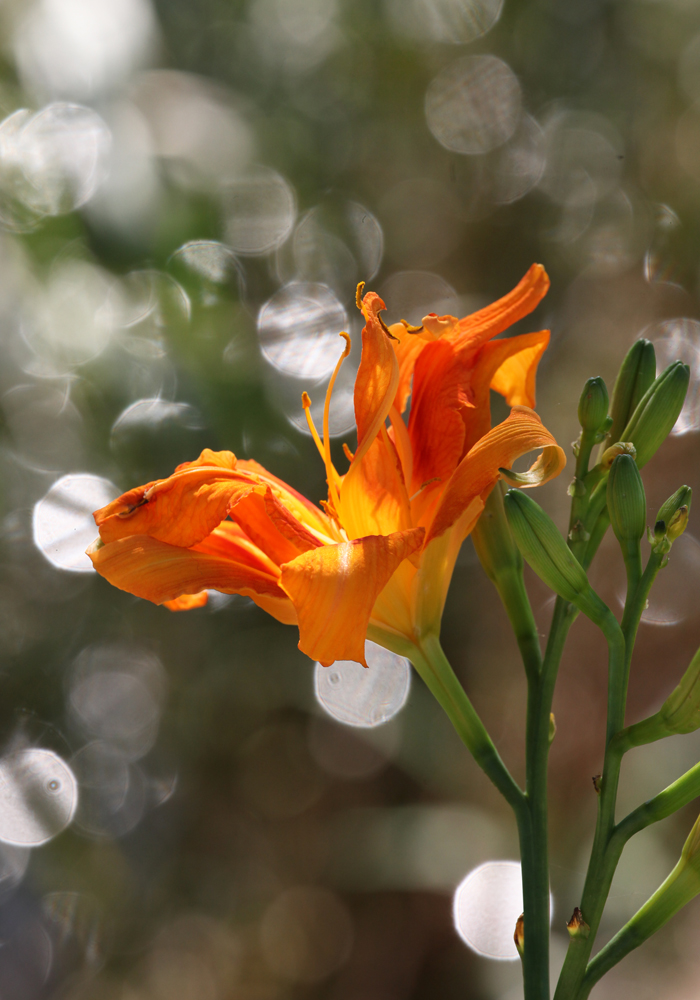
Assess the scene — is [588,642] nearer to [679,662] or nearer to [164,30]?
[679,662]

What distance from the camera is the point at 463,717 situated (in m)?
0.34

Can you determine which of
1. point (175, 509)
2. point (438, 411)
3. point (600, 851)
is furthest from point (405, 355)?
point (600, 851)

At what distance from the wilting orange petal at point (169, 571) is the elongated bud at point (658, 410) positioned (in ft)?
0.64

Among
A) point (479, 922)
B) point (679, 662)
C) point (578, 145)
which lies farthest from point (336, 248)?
point (479, 922)

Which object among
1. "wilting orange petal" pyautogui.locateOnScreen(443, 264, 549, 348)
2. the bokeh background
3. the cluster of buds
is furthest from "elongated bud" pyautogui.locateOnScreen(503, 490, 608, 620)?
the bokeh background

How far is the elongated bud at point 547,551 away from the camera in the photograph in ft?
1.03

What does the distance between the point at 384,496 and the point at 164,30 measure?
1.09 metres

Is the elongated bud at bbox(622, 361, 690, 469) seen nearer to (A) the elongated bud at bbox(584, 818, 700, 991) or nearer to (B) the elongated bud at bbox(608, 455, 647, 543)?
(B) the elongated bud at bbox(608, 455, 647, 543)

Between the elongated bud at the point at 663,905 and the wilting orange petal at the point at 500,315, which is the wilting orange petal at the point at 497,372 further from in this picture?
the elongated bud at the point at 663,905

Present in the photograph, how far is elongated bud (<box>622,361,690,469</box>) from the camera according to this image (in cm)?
35

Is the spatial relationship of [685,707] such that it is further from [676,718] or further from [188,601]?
[188,601]

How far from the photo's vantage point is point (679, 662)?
3.51 feet

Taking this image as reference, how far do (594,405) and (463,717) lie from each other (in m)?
0.16

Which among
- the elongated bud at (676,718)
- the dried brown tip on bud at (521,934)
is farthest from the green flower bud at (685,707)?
the dried brown tip on bud at (521,934)
